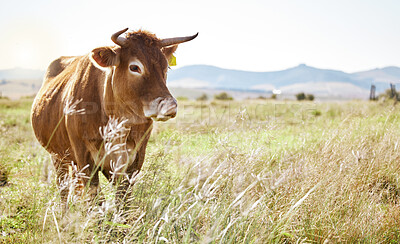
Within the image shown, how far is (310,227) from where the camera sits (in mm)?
3133

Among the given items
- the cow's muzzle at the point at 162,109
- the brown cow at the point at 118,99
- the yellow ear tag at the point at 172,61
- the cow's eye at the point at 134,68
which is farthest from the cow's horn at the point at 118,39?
the yellow ear tag at the point at 172,61

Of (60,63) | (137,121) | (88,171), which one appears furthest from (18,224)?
(60,63)

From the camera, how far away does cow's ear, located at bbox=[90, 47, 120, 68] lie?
382cm

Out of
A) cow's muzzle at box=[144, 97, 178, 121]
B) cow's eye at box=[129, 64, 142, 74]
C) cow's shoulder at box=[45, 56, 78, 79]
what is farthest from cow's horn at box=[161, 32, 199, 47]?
cow's shoulder at box=[45, 56, 78, 79]

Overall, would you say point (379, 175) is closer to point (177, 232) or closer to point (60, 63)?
point (177, 232)

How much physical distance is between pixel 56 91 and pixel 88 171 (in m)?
1.47

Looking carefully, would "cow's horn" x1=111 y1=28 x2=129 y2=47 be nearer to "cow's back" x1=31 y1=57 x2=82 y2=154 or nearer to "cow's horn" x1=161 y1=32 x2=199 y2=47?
"cow's horn" x1=161 y1=32 x2=199 y2=47

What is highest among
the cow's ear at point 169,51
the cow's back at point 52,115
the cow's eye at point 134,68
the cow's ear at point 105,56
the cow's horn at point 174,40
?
the cow's horn at point 174,40

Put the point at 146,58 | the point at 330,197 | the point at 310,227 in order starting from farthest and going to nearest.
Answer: the point at 146,58 → the point at 330,197 → the point at 310,227

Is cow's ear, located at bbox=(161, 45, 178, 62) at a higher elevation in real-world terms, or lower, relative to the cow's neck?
higher

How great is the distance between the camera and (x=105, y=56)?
3857 millimetres

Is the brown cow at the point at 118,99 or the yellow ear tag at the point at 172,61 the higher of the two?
the yellow ear tag at the point at 172,61

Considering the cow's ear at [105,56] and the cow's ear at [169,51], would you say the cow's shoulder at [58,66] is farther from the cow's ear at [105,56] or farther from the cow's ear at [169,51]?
the cow's ear at [105,56]

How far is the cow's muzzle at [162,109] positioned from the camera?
3.34 meters
